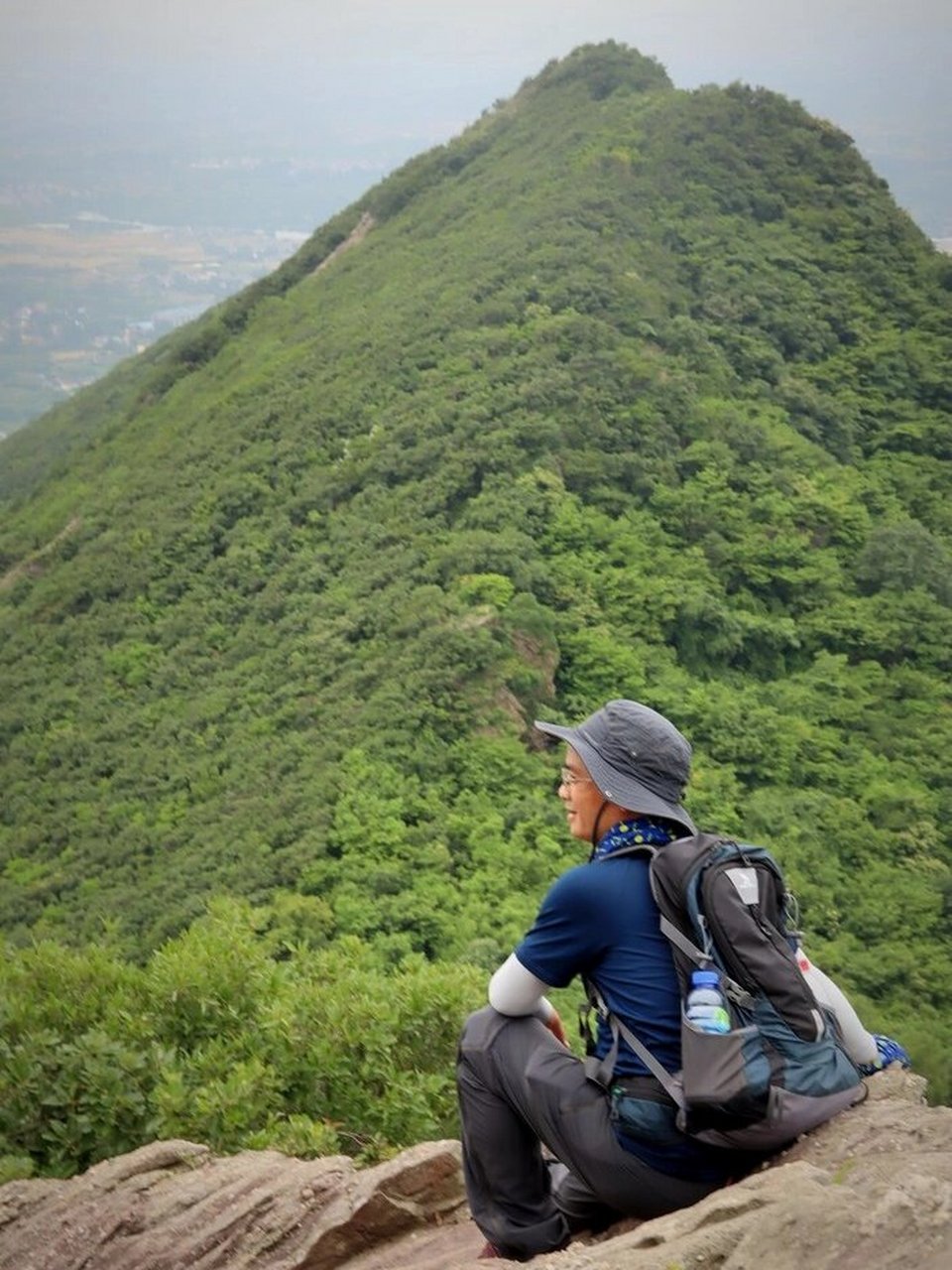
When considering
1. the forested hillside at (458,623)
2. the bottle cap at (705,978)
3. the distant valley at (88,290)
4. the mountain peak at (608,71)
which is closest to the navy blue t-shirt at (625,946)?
the bottle cap at (705,978)

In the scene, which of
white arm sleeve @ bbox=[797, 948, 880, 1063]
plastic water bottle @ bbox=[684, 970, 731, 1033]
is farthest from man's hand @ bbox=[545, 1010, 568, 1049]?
white arm sleeve @ bbox=[797, 948, 880, 1063]

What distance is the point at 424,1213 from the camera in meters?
4.75

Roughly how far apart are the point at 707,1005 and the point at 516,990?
0.66m

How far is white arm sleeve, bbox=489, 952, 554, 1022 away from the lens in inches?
142

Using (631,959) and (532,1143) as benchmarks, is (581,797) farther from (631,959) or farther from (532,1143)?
(532,1143)

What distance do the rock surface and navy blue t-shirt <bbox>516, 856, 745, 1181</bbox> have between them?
0.19 m

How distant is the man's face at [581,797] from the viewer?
3678mm

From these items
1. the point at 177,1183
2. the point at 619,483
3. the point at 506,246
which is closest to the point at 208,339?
the point at 506,246

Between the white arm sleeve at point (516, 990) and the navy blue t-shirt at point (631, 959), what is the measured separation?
15cm

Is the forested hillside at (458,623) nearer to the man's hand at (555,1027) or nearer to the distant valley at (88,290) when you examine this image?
the man's hand at (555,1027)

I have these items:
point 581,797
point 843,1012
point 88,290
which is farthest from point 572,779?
point 88,290

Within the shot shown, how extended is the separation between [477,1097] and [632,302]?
27.6 metres

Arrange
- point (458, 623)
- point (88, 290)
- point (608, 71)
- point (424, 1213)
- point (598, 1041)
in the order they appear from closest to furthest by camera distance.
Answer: point (598, 1041) < point (424, 1213) < point (458, 623) < point (608, 71) < point (88, 290)

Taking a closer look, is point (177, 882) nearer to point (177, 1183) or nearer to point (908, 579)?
point (177, 1183)
